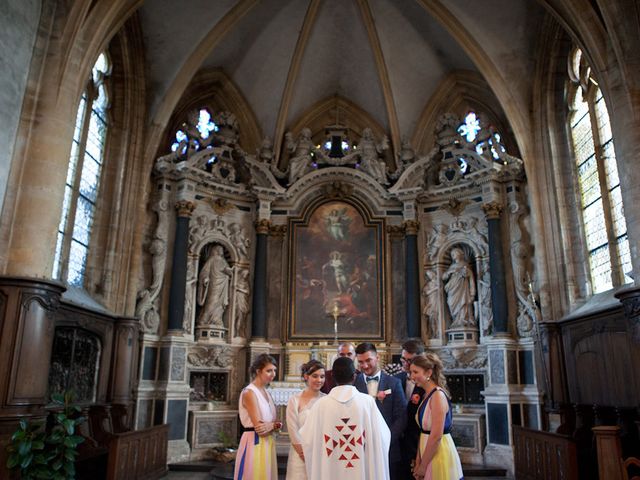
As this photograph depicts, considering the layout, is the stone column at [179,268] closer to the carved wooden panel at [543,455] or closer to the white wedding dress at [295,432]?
the carved wooden panel at [543,455]

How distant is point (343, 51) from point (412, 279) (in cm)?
649

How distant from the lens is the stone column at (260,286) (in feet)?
44.7

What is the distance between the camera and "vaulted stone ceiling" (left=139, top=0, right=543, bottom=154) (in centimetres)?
1307

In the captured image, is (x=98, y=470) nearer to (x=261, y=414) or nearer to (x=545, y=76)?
(x=261, y=414)

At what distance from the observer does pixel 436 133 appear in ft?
49.3

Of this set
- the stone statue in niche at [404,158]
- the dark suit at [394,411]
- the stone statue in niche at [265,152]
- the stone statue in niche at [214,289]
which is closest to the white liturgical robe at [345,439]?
the dark suit at [394,411]

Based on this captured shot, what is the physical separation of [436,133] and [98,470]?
1089 centimetres

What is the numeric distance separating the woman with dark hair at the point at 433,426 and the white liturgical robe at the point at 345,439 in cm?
50

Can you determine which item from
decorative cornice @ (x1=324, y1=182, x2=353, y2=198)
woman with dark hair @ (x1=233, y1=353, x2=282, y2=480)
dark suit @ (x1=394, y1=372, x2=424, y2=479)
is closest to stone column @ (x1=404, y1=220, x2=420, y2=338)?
decorative cornice @ (x1=324, y1=182, x2=353, y2=198)

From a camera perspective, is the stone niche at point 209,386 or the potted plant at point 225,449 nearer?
the potted plant at point 225,449

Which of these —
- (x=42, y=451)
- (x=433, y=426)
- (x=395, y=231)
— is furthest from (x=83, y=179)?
(x=433, y=426)

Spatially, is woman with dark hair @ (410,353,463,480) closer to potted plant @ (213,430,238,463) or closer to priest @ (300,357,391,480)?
priest @ (300,357,391,480)

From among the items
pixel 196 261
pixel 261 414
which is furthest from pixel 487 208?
pixel 261 414

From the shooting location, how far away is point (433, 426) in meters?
4.69
